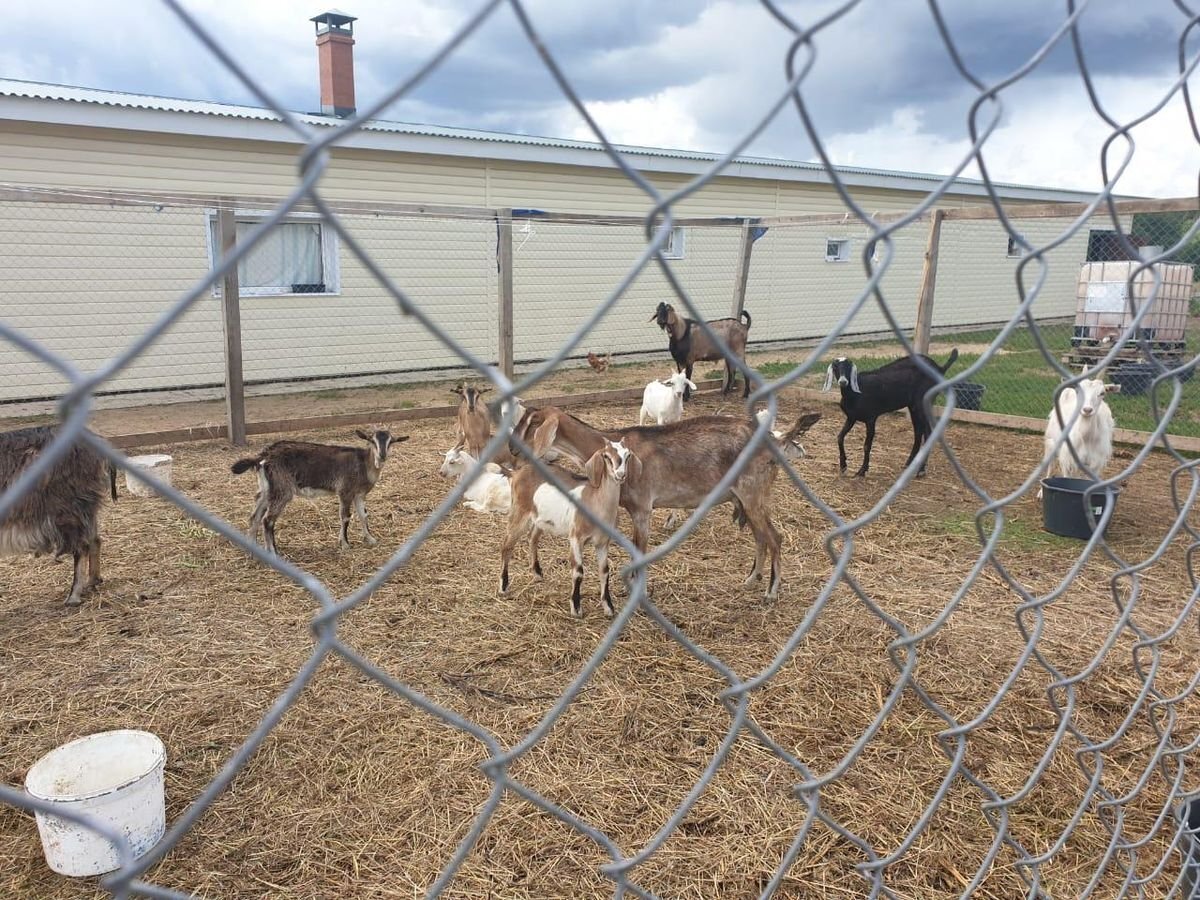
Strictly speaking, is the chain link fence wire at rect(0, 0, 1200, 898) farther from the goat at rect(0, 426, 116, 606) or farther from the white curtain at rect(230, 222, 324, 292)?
the white curtain at rect(230, 222, 324, 292)

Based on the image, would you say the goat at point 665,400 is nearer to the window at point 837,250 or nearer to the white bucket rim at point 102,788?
the white bucket rim at point 102,788

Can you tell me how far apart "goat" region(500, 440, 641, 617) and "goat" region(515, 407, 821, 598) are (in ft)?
0.48

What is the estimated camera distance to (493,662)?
405 centimetres

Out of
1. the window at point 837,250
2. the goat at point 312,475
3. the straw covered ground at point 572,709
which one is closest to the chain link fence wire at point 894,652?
the straw covered ground at point 572,709

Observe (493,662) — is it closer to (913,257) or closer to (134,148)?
(134,148)

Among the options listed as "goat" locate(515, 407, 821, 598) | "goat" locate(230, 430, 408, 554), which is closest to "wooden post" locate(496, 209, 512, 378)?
"goat" locate(230, 430, 408, 554)

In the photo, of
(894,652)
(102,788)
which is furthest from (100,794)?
(894,652)

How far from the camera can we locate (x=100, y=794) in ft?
8.04

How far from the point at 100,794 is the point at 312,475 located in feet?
10.4

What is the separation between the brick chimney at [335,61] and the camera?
13.2 metres

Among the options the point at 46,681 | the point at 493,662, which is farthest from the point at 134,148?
the point at 493,662

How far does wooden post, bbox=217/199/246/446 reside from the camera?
7734 mm

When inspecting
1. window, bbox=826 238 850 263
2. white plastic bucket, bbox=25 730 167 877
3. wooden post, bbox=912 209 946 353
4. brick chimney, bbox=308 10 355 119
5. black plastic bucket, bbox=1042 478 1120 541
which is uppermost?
brick chimney, bbox=308 10 355 119

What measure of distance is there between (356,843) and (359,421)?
6.79 metres
